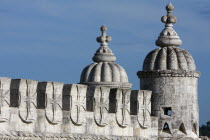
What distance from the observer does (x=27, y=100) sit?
2998 centimetres

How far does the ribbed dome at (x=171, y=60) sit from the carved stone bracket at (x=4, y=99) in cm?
1004

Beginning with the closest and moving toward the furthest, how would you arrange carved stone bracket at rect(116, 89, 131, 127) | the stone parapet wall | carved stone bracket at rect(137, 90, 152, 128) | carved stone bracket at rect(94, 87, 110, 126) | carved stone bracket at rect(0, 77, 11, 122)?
carved stone bracket at rect(0, 77, 11, 122)
the stone parapet wall
carved stone bracket at rect(94, 87, 110, 126)
carved stone bracket at rect(116, 89, 131, 127)
carved stone bracket at rect(137, 90, 152, 128)

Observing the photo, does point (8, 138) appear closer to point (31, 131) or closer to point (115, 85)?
point (31, 131)

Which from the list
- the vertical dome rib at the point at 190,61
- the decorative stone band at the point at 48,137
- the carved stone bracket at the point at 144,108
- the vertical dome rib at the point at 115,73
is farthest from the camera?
the vertical dome rib at the point at 115,73

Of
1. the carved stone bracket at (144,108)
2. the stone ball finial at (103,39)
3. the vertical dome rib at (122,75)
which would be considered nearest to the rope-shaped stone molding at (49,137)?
the carved stone bracket at (144,108)

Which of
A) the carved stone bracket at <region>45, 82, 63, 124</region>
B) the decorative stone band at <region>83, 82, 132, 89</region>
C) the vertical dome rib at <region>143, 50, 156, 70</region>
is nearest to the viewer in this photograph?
the carved stone bracket at <region>45, 82, 63, 124</region>

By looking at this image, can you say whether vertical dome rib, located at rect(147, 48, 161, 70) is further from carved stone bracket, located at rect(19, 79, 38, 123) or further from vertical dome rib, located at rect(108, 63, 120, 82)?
carved stone bracket, located at rect(19, 79, 38, 123)

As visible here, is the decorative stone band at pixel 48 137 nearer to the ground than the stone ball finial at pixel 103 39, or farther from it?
nearer to the ground

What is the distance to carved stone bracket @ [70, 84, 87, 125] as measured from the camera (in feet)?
106

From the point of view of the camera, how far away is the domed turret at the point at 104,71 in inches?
1823

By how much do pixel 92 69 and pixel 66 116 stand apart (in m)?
14.8

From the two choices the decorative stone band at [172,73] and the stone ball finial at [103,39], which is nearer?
the decorative stone band at [172,73]

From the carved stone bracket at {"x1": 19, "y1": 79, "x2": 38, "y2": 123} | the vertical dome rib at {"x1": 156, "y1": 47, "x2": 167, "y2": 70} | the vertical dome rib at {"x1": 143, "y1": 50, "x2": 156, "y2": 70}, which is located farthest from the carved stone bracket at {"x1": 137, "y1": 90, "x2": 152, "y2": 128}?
the carved stone bracket at {"x1": 19, "y1": 79, "x2": 38, "y2": 123}

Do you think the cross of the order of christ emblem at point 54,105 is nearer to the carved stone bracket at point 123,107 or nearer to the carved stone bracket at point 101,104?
the carved stone bracket at point 101,104
